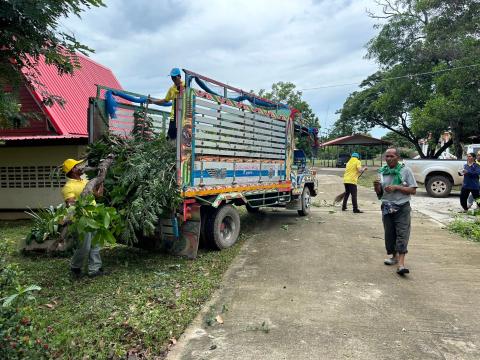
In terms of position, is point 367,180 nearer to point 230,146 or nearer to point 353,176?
point 353,176

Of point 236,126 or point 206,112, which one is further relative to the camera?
point 236,126

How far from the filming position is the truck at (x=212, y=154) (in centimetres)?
539

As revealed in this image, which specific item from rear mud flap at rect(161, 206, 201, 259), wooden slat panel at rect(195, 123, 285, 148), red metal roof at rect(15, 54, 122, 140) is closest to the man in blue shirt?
wooden slat panel at rect(195, 123, 285, 148)

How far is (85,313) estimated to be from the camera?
12.3ft

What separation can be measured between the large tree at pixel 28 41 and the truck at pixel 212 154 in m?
1.09

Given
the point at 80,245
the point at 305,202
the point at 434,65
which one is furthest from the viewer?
the point at 434,65

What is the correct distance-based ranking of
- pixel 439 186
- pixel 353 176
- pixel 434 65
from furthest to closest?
1. pixel 434 65
2. pixel 439 186
3. pixel 353 176

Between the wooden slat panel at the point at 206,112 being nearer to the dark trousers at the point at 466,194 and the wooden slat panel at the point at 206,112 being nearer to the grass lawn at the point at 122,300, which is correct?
the grass lawn at the point at 122,300

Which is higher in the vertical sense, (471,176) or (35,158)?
(35,158)

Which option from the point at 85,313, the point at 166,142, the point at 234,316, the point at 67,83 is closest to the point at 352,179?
the point at 166,142

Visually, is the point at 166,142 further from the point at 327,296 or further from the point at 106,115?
the point at 327,296

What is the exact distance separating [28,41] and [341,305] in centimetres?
445


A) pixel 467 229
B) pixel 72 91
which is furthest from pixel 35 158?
pixel 467 229

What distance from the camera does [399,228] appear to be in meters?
5.21
